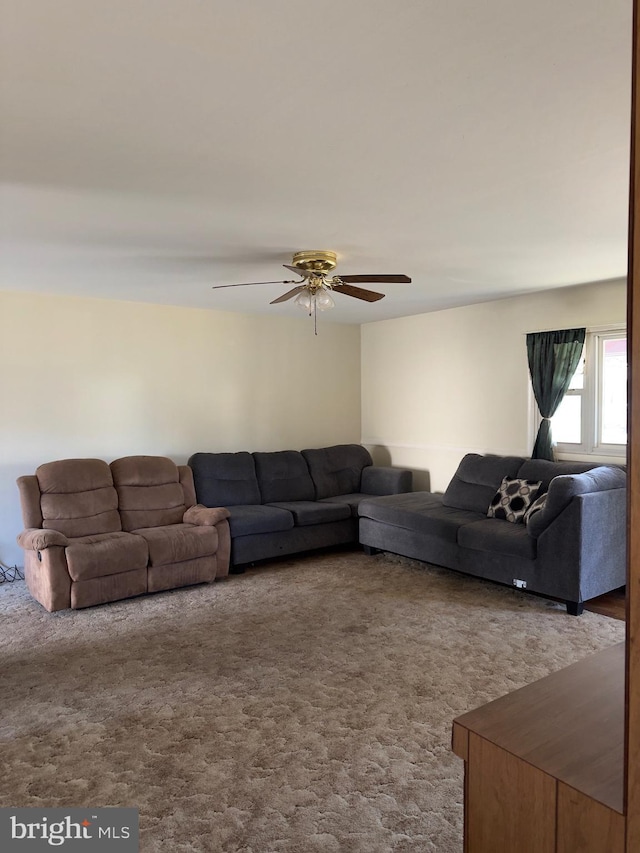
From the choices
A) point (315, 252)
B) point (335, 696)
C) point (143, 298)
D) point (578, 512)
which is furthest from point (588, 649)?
point (143, 298)

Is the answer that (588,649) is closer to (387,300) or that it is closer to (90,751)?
(90,751)

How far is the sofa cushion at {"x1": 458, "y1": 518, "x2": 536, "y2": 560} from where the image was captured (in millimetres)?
4160

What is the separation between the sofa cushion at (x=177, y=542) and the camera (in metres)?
4.44

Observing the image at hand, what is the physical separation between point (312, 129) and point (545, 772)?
2051 mm

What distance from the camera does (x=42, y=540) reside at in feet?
13.2

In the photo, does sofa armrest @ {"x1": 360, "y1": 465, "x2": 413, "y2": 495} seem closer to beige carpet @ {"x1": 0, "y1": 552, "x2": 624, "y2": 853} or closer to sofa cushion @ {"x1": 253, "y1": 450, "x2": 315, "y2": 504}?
sofa cushion @ {"x1": 253, "y1": 450, "x2": 315, "y2": 504}

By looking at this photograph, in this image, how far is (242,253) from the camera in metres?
3.77

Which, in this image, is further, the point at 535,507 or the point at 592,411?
the point at 592,411

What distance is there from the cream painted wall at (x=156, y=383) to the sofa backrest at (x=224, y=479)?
351 millimetres

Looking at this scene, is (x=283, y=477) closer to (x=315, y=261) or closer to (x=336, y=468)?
(x=336, y=468)

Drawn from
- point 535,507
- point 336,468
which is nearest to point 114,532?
point 336,468

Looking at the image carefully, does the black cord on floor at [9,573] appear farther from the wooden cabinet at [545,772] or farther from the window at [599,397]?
the window at [599,397]

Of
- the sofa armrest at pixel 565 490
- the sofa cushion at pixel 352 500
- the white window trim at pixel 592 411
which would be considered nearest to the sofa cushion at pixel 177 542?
the sofa cushion at pixel 352 500

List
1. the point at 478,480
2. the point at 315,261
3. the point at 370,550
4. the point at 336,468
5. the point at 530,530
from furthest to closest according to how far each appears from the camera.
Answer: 1. the point at 336,468
2. the point at 370,550
3. the point at 478,480
4. the point at 530,530
5. the point at 315,261
